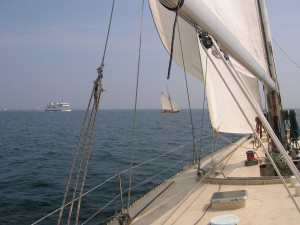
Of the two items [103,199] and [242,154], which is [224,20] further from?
[103,199]

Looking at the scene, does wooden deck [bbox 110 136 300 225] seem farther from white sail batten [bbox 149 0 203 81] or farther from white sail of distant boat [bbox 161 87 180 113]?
white sail of distant boat [bbox 161 87 180 113]

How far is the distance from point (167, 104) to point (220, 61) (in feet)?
395

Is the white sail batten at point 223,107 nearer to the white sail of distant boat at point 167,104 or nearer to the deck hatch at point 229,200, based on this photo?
the deck hatch at point 229,200

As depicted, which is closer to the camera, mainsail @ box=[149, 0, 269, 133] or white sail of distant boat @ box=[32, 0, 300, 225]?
white sail of distant boat @ box=[32, 0, 300, 225]

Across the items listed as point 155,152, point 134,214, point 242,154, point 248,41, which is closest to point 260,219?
point 134,214

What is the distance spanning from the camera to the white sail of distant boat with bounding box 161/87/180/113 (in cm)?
12131

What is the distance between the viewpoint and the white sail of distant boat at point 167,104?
398 ft

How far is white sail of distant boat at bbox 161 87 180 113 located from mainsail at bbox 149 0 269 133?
110 m

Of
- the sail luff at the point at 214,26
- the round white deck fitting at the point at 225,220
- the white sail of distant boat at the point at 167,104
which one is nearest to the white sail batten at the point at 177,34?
the sail luff at the point at 214,26

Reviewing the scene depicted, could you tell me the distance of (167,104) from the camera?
418 ft

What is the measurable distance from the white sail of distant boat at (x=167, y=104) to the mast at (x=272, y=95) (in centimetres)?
11106

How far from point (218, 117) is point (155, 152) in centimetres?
1845

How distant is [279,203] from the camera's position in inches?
199

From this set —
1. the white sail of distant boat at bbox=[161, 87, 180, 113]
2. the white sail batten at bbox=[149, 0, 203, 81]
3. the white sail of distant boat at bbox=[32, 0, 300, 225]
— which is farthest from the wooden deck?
the white sail of distant boat at bbox=[161, 87, 180, 113]
